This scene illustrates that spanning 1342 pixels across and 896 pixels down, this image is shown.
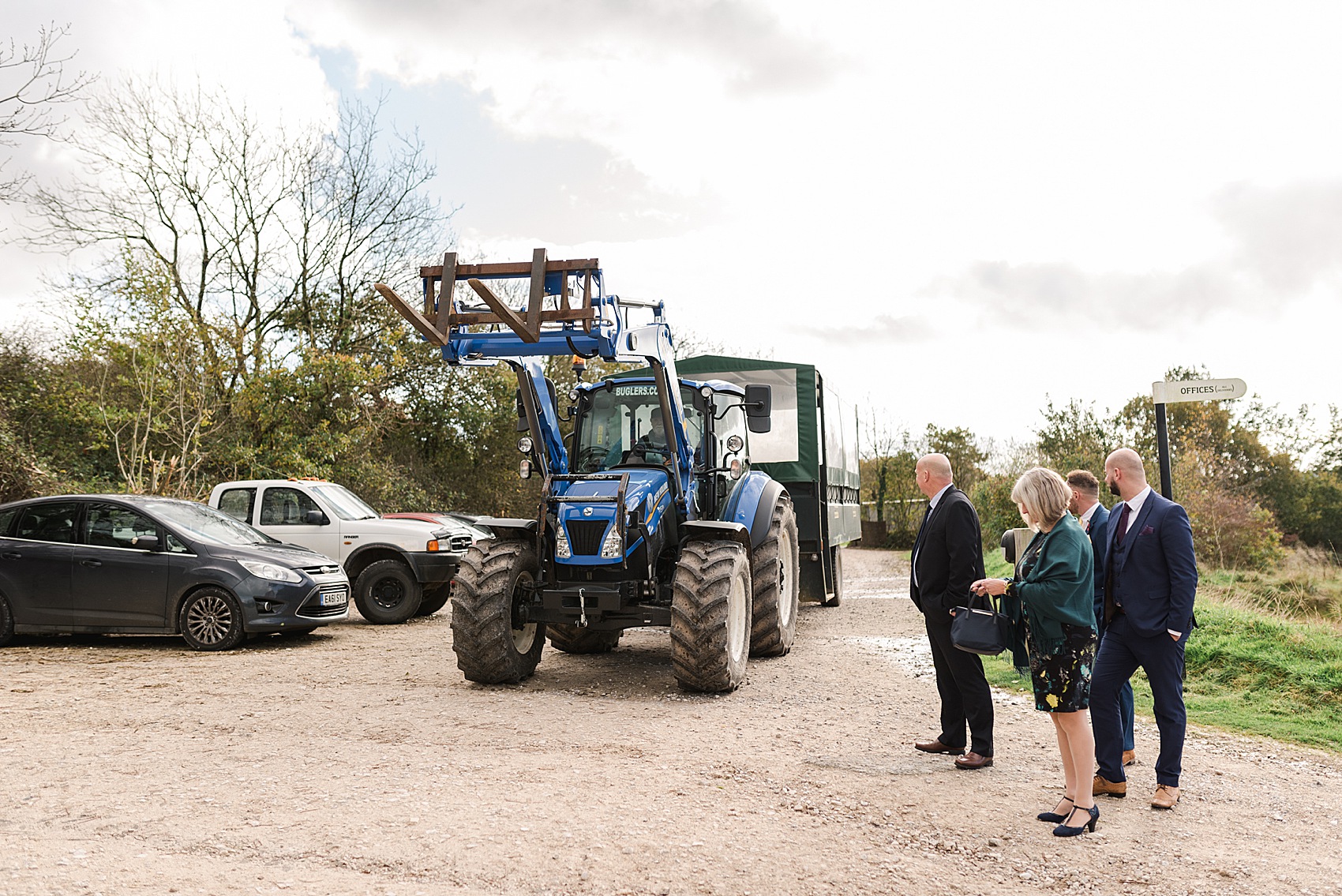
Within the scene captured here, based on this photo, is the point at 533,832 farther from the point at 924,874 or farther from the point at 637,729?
the point at 637,729

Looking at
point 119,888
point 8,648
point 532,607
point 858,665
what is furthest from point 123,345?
point 119,888

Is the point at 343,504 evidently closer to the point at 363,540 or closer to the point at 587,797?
the point at 363,540

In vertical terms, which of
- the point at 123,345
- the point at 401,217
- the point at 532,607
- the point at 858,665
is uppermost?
the point at 401,217

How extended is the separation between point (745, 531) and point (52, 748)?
4911mm

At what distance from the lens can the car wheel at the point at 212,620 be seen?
980 centimetres

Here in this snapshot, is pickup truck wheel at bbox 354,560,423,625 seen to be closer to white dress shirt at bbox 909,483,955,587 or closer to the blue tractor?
the blue tractor

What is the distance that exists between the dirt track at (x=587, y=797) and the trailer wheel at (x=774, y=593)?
2.91 ft

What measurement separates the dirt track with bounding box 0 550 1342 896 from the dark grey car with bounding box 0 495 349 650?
162 centimetres

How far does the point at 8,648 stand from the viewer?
32.9 ft

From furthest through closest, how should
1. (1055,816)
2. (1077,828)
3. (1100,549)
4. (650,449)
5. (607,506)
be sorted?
(650,449)
(607,506)
(1100,549)
(1055,816)
(1077,828)

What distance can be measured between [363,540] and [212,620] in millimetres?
2637

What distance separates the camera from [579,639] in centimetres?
938

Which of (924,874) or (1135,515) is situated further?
(1135,515)

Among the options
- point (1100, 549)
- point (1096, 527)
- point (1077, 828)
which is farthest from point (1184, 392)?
point (1077, 828)
